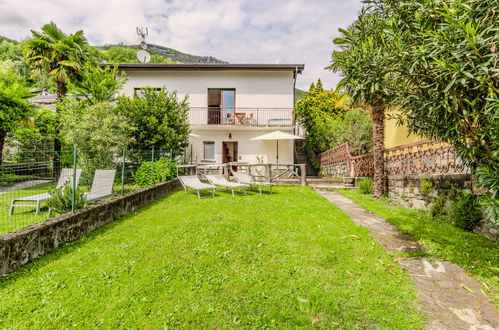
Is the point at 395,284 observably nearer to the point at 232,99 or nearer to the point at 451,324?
the point at 451,324

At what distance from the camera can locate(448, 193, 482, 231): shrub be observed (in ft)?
16.7

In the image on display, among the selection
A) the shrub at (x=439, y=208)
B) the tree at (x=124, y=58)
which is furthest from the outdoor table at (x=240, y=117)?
the tree at (x=124, y=58)

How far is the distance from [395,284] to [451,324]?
2.29 feet

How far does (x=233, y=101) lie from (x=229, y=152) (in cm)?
347

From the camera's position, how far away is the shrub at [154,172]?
8719 millimetres

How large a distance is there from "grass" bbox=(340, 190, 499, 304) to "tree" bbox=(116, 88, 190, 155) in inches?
334

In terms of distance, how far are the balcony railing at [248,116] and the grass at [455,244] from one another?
10.2 metres

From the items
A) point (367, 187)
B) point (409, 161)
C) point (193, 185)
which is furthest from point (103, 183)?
point (367, 187)

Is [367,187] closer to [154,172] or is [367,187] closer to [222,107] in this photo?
[154,172]

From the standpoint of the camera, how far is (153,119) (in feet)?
34.0

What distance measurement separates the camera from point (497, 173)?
8.97ft

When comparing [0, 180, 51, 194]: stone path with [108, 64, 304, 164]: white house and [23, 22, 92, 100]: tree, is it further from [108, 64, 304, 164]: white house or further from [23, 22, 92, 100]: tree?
[108, 64, 304, 164]: white house

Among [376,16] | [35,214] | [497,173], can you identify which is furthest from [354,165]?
[35,214]

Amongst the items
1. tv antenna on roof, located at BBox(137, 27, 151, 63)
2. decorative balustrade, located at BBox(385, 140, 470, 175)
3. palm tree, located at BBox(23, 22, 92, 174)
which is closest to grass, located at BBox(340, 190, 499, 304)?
decorative balustrade, located at BBox(385, 140, 470, 175)
